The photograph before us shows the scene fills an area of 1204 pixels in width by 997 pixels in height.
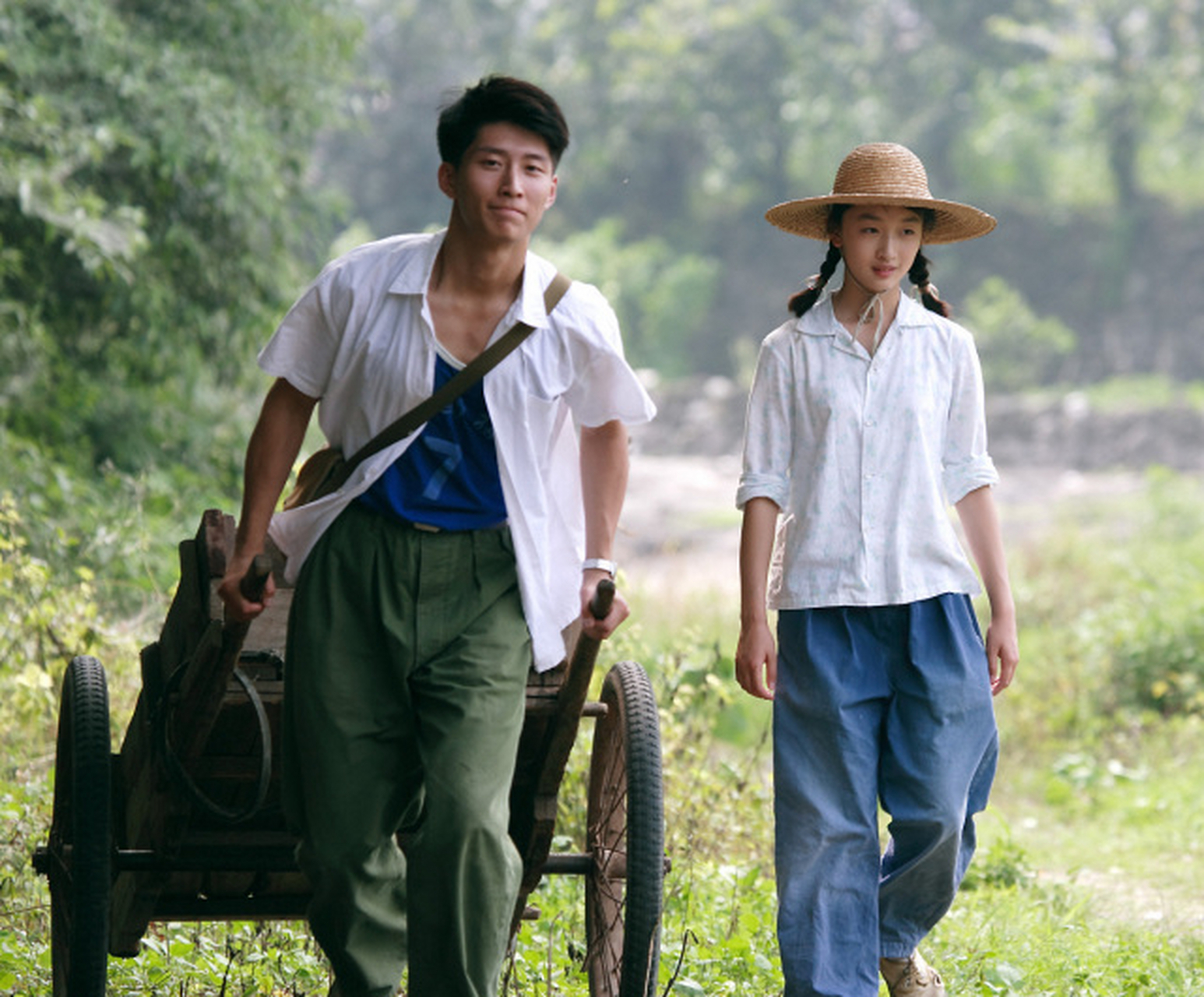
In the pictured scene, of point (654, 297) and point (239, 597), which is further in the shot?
point (654, 297)

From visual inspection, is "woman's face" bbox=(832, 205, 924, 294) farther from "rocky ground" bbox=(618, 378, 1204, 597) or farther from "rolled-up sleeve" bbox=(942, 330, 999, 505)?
"rocky ground" bbox=(618, 378, 1204, 597)

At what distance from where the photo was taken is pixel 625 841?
3660 millimetres

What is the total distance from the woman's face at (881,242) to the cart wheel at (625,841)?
0.95 meters

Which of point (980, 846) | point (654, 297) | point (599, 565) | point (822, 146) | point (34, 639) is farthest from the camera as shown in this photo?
point (654, 297)

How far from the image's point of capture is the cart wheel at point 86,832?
3303mm

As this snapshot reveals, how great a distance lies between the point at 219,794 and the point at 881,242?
1.75 metres

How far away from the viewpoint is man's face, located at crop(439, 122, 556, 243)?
10.3ft

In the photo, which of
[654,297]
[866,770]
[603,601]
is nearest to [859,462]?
[866,770]

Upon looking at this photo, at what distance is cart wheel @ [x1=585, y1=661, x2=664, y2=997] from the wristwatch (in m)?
0.40

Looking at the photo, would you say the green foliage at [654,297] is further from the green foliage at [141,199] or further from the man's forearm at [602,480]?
the man's forearm at [602,480]

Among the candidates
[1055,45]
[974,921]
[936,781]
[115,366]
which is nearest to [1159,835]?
[974,921]

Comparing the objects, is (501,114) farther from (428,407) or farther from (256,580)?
(256,580)

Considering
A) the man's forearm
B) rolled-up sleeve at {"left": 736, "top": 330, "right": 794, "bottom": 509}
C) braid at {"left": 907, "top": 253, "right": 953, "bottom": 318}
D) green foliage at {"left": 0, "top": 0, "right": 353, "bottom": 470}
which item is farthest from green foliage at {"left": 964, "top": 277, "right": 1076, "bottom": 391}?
the man's forearm

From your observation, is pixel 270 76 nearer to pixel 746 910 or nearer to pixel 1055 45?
pixel 746 910
